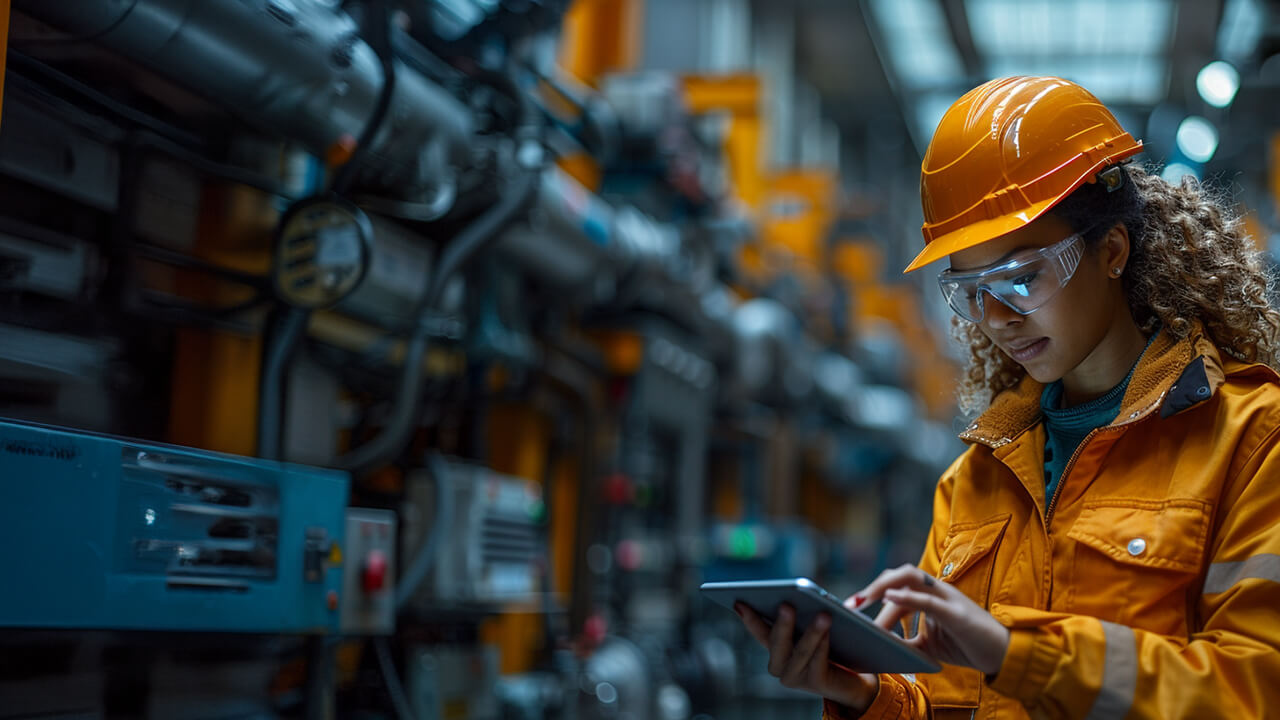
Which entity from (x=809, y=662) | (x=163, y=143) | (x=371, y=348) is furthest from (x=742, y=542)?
(x=809, y=662)

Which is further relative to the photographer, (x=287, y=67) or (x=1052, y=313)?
(x=287, y=67)

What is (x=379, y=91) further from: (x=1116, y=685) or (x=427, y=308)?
(x=1116, y=685)

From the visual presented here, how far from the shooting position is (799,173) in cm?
1266

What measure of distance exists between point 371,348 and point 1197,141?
11.9 feet

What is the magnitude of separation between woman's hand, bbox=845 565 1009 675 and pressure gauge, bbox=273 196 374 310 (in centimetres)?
189

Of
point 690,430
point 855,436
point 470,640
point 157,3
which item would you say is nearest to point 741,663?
A: point 690,430

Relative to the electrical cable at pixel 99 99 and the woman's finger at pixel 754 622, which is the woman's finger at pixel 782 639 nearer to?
the woman's finger at pixel 754 622

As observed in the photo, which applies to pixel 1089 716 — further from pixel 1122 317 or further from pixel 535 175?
pixel 535 175

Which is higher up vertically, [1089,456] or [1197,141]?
[1197,141]

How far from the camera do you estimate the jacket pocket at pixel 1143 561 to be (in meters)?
1.55

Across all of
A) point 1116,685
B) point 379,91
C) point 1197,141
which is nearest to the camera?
point 1116,685

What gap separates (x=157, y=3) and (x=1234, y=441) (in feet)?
6.72

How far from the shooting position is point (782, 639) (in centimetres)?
166

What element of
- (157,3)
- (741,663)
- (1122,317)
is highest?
(157,3)
